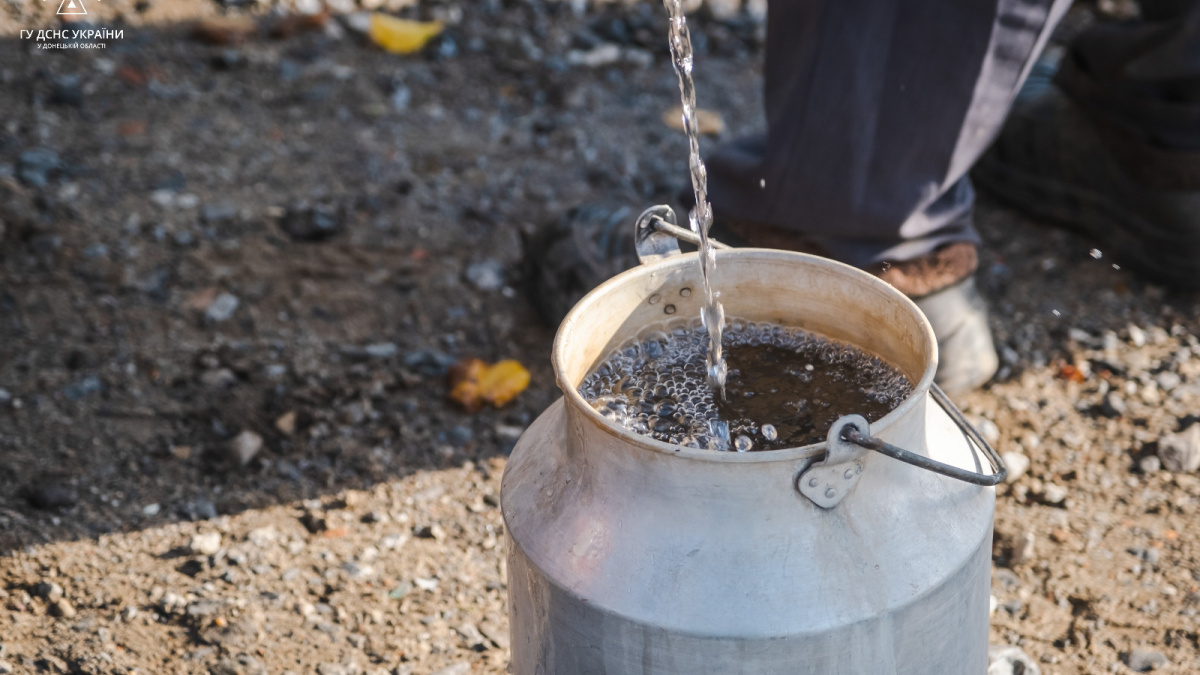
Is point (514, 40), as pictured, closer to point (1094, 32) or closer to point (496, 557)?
point (1094, 32)

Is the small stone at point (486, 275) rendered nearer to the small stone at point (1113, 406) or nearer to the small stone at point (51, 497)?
the small stone at point (51, 497)

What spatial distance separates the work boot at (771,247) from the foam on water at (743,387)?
67cm

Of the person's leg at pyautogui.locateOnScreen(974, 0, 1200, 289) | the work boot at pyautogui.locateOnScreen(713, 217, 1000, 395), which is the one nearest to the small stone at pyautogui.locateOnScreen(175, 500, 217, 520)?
the work boot at pyautogui.locateOnScreen(713, 217, 1000, 395)

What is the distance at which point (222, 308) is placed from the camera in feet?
8.66

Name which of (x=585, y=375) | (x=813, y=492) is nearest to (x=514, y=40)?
(x=585, y=375)

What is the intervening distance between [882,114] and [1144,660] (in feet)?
3.65

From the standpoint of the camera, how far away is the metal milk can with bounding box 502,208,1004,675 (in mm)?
1150

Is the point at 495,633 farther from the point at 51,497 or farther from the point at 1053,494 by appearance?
the point at 1053,494

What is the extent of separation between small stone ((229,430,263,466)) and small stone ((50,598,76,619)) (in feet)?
1.47

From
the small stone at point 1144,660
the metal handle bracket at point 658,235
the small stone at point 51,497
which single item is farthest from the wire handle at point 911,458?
the small stone at point 51,497

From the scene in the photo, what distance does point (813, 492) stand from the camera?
115cm

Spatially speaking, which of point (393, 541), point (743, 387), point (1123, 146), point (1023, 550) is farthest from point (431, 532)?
point (1123, 146)

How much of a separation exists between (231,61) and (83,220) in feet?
3.41

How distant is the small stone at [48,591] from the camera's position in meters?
1.85
